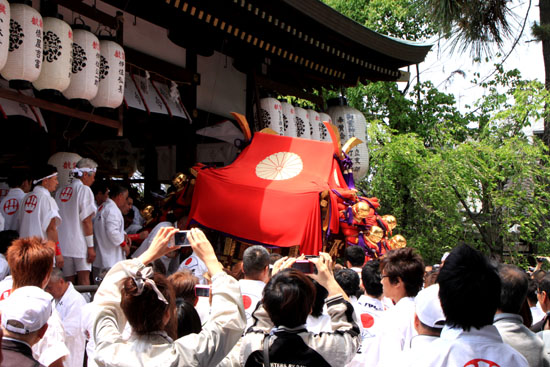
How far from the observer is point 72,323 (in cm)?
370

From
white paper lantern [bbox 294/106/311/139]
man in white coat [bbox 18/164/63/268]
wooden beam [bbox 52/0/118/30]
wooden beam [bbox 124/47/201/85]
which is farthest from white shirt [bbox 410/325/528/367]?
white paper lantern [bbox 294/106/311/139]

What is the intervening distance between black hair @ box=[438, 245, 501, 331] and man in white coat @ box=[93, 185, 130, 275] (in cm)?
434

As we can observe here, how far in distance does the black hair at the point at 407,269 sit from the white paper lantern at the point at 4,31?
3.49 m

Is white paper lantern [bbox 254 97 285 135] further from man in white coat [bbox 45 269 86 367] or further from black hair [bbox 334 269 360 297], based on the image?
man in white coat [bbox 45 269 86 367]

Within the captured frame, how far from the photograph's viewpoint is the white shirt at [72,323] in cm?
367

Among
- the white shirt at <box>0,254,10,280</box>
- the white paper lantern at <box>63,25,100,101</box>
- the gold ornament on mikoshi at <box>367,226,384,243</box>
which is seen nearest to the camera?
the white shirt at <box>0,254,10,280</box>

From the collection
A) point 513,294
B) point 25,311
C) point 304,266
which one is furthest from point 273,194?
point 25,311

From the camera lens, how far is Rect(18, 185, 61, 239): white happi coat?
4820 millimetres

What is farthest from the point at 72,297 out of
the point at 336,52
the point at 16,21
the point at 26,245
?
the point at 336,52

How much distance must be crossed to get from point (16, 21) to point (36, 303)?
3314mm

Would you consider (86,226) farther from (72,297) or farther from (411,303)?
(411,303)

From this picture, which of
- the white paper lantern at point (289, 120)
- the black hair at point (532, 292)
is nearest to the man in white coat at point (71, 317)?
the black hair at point (532, 292)

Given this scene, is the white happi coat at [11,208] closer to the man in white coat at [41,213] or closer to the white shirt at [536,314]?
the man in white coat at [41,213]

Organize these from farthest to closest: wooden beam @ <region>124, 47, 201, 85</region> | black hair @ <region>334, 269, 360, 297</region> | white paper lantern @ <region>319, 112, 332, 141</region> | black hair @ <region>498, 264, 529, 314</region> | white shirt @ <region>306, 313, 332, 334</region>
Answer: white paper lantern @ <region>319, 112, 332, 141</region> < wooden beam @ <region>124, 47, 201, 85</region> < black hair @ <region>334, 269, 360, 297</region> < white shirt @ <region>306, 313, 332, 334</region> < black hair @ <region>498, 264, 529, 314</region>
